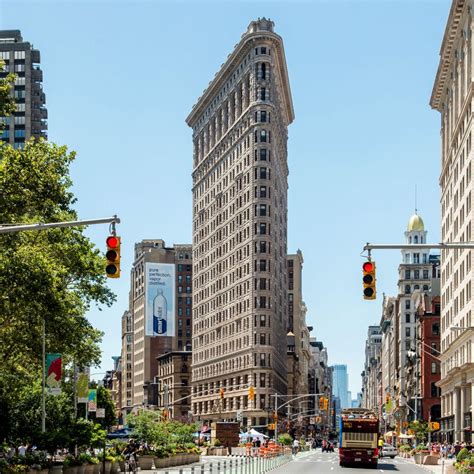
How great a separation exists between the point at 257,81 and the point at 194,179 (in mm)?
40822

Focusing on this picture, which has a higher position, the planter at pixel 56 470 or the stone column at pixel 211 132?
the stone column at pixel 211 132

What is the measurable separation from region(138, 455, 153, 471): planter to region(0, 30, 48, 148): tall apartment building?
9229 cm

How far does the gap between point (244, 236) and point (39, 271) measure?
123 metres

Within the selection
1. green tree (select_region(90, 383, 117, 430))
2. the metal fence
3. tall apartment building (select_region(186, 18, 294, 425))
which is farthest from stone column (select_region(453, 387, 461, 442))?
tall apartment building (select_region(186, 18, 294, 425))

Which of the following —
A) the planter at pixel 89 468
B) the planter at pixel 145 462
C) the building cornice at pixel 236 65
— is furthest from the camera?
the building cornice at pixel 236 65

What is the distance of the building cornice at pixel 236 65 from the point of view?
160000mm

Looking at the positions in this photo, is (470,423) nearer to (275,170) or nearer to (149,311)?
(275,170)

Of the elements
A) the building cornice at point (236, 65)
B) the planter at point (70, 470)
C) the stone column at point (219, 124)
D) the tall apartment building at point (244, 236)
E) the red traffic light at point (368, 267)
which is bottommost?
the planter at point (70, 470)

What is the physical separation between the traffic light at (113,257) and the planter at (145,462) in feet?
125

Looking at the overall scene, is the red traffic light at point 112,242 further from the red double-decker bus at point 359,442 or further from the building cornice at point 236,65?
the building cornice at point 236,65

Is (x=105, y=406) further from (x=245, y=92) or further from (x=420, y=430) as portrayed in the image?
(x=245, y=92)

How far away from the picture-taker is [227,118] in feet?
575

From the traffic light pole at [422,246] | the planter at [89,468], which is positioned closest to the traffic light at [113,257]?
the traffic light pole at [422,246]

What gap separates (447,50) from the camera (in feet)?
359
